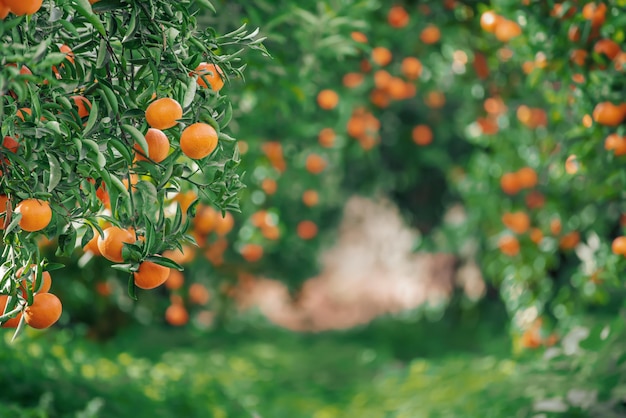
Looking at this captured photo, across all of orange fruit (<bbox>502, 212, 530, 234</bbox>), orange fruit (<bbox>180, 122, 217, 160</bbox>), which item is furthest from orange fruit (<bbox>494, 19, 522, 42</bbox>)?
orange fruit (<bbox>180, 122, 217, 160</bbox>)

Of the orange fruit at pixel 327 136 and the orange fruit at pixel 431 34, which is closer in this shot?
the orange fruit at pixel 431 34

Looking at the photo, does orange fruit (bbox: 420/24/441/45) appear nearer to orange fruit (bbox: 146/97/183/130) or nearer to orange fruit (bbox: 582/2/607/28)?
orange fruit (bbox: 582/2/607/28)

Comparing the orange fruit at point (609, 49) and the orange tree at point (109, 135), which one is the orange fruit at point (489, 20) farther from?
the orange tree at point (109, 135)

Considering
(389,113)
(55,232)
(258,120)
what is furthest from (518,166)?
(55,232)

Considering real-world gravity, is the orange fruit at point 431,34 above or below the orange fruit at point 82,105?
above

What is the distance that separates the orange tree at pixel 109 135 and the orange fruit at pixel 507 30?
5.21ft

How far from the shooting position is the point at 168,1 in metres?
1.60

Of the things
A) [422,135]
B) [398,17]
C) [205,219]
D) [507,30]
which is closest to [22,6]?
[507,30]

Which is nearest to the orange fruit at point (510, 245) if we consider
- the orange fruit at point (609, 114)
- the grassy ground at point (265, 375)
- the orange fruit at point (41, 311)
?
the grassy ground at point (265, 375)

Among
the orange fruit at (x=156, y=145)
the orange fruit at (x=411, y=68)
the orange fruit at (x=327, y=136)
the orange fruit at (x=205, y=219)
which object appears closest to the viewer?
the orange fruit at (x=156, y=145)

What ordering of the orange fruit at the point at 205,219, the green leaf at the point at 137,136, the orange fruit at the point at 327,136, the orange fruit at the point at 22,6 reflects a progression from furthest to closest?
the orange fruit at the point at 327,136 → the orange fruit at the point at 205,219 → the green leaf at the point at 137,136 → the orange fruit at the point at 22,6

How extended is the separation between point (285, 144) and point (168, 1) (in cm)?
282

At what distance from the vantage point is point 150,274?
163 cm

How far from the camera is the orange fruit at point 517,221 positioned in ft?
13.3
